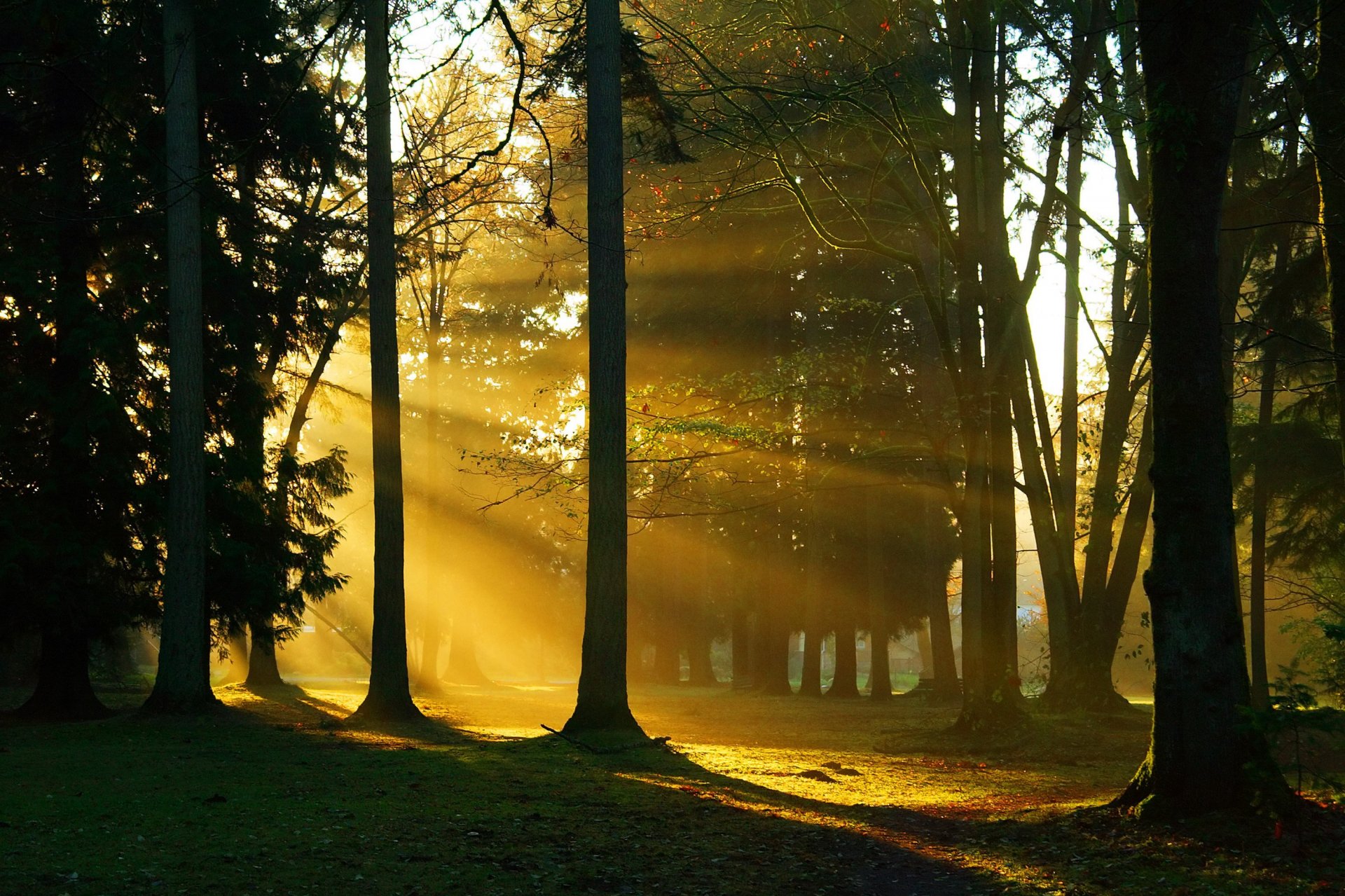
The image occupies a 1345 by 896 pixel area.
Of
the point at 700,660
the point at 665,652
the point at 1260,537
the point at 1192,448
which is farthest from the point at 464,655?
the point at 1192,448

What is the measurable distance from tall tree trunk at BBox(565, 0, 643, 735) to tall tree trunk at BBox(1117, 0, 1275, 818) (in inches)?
247

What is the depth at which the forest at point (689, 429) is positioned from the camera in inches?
247

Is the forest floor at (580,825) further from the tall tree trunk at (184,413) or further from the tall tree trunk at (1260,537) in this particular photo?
the tall tree trunk at (1260,537)

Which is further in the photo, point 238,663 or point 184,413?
point 238,663

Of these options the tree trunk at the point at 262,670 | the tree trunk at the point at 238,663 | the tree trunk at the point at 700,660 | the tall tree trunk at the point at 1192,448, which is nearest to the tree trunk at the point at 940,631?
the tree trunk at the point at 700,660

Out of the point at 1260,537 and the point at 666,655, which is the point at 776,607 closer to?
the point at 666,655

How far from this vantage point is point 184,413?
1430cm

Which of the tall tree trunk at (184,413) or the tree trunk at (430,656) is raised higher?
the tall tree trunk at (184,413)

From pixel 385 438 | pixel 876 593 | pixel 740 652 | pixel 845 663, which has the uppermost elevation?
pixel 385 438

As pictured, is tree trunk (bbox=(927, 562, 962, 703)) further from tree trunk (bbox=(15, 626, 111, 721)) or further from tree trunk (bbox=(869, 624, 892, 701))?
tree trunk (bbox=(15, 626, 111, 721))

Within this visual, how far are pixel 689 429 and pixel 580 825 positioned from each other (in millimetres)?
8603

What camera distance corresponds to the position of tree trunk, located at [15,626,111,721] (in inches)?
582

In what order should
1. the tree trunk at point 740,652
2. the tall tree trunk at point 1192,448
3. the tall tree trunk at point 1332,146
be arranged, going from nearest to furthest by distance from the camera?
the tall tree trunk at point 1192,448, the tall tree trunk at point 1332,146, the tree trunk at point 740,652

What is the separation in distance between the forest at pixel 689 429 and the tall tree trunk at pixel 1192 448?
0.03 m
